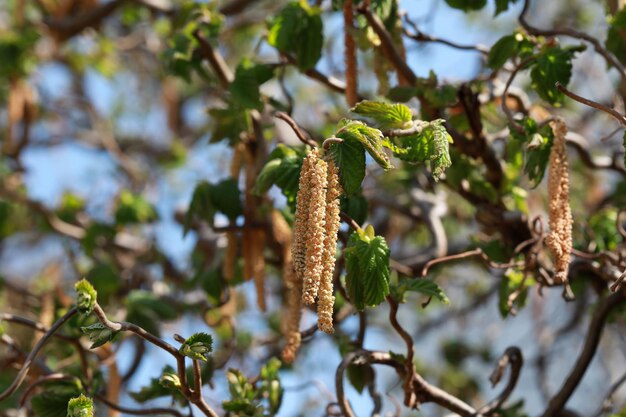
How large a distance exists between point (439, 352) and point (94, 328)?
11.5ft

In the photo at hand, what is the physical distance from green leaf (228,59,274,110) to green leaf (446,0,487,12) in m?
0.57

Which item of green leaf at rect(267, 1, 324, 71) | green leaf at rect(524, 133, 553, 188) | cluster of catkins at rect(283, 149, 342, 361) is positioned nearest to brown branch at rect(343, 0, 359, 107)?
green leaf at rect(267, 1, 324, 71)

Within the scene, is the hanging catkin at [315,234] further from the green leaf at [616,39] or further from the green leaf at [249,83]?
the green leaf at [616,39]

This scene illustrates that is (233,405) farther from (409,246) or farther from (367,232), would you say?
(409,246)

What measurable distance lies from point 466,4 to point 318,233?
1191mm

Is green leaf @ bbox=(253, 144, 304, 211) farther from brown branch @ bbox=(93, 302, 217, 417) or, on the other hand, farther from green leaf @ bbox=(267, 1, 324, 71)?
→ brown branch @ bbox=(93, 302, 217, 417)

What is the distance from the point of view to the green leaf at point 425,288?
217cm

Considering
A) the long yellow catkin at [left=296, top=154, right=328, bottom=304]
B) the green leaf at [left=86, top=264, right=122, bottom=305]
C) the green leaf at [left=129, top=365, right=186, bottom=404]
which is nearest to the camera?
the long yellow catkin at [left=296, top=154, right=328, bottom=304]

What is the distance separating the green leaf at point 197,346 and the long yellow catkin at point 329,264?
0.84 feet

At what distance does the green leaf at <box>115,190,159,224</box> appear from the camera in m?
4.25

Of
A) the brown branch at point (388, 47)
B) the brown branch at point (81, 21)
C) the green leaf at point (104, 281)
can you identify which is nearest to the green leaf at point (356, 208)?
the brown branch at point (388, 47)

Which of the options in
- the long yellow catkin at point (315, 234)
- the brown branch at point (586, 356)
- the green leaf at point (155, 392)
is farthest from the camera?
the brown branch at point (586, 356)

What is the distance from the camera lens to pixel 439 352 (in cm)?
507

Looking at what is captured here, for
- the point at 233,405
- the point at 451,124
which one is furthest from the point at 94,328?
the point at 451,124
